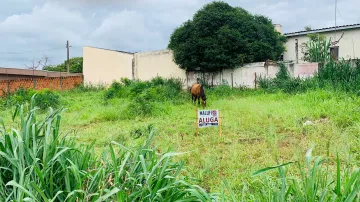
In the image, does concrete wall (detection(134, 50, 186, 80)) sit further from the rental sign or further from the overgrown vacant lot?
the rental sign

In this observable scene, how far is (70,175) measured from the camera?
1.86 m

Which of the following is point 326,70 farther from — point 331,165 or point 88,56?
point 88,56

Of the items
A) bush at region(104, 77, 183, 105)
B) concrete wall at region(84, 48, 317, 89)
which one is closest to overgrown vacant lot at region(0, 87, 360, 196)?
bush at region(104, 77, 183, 105)

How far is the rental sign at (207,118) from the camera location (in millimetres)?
4504

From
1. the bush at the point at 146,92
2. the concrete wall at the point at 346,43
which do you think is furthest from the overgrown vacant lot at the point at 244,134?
the concrete wall at the point at 346,43

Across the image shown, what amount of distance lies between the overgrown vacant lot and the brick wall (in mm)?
10442

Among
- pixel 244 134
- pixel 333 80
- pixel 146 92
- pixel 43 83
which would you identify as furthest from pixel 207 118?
pixel 43 83

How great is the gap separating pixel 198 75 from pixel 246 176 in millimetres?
11435

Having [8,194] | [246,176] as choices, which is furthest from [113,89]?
[8,194]

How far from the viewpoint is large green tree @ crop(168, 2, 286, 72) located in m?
12.6

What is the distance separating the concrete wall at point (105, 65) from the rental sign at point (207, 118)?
43.1ft

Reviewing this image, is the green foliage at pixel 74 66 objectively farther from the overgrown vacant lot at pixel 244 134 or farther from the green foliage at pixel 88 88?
the overgrown vacant lot at pixel 244 134

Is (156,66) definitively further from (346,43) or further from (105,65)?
(346,43)

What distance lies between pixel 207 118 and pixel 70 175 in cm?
288
